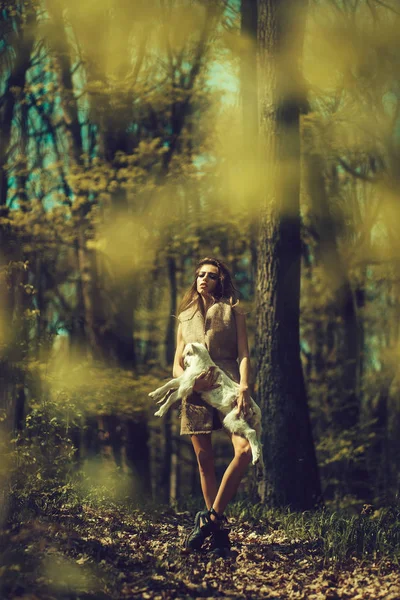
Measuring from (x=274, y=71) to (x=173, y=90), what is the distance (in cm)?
520

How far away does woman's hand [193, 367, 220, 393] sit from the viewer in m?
5.99

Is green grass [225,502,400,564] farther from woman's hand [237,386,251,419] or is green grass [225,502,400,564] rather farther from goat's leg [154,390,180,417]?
goat's leg [154,390,180,417]

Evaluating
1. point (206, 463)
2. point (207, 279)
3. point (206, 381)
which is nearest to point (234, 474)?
point (206, 463)

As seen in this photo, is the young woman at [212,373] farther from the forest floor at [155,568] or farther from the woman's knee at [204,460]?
the forest floor at [155,568]

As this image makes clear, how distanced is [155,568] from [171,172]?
9248mm

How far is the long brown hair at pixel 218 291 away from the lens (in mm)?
6316

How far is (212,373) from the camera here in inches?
237

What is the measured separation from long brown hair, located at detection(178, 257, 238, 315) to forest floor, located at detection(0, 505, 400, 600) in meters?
2.04

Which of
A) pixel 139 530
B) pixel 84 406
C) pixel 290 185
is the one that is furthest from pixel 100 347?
pixel 139 530

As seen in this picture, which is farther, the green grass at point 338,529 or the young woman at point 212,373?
the green grass at point 338,529

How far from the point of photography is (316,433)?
1546cm

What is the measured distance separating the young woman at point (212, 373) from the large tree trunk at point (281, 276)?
237 centimetres

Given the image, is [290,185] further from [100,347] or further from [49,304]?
[49,304]

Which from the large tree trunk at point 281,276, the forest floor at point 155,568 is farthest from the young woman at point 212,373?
the large tree trunk at point 281,276
